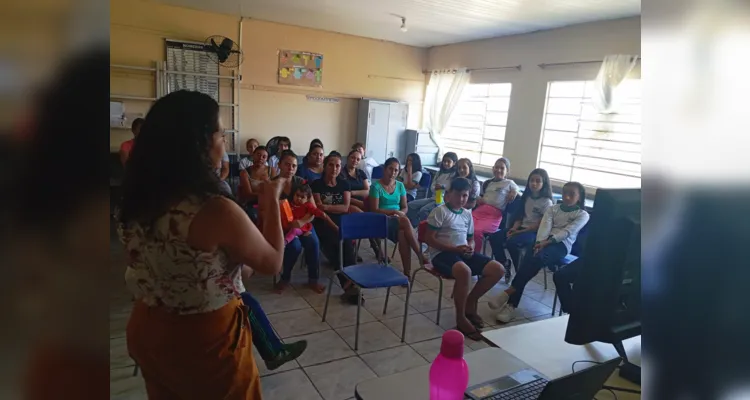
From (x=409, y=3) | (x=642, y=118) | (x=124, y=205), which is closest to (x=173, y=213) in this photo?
(x=124, y=205)

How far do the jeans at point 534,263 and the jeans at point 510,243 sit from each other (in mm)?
421

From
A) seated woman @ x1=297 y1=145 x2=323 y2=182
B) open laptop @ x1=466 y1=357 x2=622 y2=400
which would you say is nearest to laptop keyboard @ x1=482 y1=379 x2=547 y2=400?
open laptop @ x1=466 y1=357 x2=622 y2=400

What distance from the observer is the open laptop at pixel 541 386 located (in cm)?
75

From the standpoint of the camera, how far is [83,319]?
0.25 metres

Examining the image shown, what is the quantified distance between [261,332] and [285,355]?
9.2 inches

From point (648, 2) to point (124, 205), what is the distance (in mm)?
1099

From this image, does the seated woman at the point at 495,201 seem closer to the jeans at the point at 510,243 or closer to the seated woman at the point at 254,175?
the jeans at the point at 510,243

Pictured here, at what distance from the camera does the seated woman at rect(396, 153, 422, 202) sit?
17.2 ft

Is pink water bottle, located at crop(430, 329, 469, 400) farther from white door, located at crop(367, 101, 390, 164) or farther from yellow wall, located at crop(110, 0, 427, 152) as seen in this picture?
white door, located at crop(367, 101, 390, 164)

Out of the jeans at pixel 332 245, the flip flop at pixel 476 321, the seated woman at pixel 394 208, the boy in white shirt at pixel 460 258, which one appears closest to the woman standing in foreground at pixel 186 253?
the boy in white shirt at pixel 460 258

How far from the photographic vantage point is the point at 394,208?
4.10 metres

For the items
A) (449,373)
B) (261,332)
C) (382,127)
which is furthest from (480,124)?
(449,373)

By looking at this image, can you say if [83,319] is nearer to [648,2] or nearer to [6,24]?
[6,24]

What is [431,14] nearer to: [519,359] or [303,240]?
[303,240]
